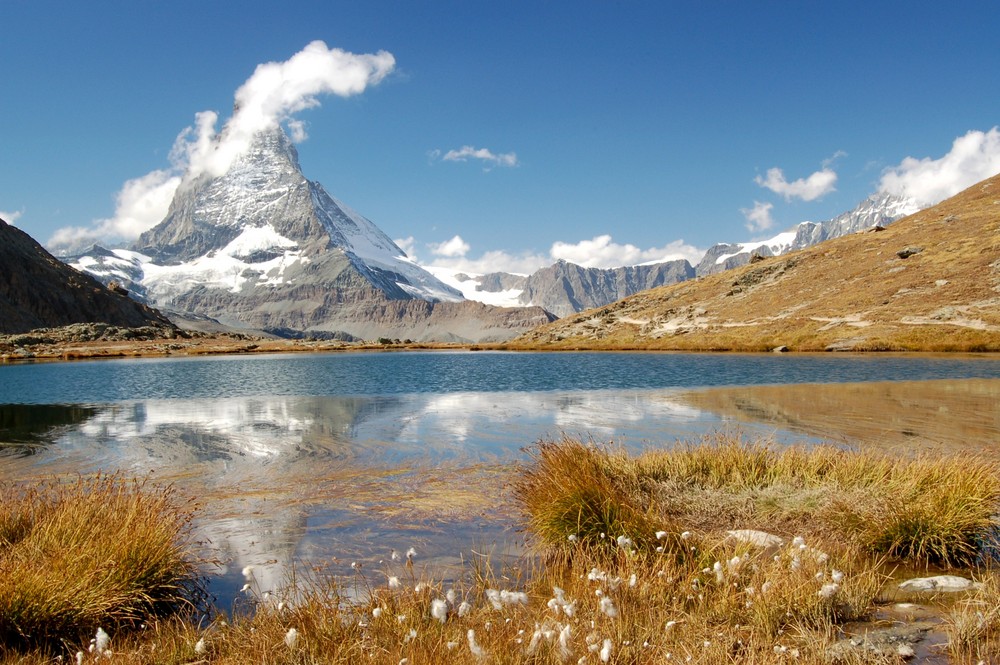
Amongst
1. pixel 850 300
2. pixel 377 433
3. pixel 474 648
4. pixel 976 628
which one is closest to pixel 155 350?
pixel 377 433

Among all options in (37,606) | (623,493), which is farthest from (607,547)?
(37,606)

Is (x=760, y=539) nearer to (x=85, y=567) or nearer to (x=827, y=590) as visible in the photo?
(x=827, y=590)

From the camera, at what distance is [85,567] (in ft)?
23.9

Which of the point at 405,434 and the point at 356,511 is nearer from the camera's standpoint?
the point at 356,511

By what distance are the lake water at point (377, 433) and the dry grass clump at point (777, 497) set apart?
48.7 inches

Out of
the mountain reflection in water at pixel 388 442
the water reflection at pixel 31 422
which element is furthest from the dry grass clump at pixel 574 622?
the water reflection at pixel 31 422

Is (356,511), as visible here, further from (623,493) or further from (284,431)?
(284,431)

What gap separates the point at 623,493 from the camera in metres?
10.6

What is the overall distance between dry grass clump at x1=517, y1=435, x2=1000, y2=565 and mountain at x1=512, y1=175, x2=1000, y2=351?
6710 cm

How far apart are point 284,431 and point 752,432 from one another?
16187mm

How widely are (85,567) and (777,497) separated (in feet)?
33.1

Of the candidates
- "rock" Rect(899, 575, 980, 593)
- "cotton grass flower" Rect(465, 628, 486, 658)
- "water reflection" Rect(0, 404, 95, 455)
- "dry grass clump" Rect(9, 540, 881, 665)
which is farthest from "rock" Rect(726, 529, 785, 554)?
"water reflection" Rect(0, 404, 95, 455)

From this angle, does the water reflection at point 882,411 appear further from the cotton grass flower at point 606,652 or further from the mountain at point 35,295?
the mountain at point 35,295

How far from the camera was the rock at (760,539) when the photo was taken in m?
8.54
